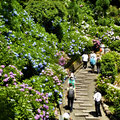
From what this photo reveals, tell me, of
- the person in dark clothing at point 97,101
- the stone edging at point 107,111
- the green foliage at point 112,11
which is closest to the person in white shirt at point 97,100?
the person in dark clothing at point 97,101

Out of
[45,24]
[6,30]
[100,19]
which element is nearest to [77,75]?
[45,24]

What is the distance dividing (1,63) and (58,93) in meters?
2.78

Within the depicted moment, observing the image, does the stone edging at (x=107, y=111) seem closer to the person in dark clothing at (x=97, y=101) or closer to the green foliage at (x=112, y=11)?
the person in dark clothing at (x=97, y=101)

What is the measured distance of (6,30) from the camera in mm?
9938

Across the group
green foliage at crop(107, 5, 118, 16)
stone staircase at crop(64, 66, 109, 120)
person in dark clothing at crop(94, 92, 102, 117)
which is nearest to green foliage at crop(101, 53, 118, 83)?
stone staircase at crop(64, 66, 109, 120)

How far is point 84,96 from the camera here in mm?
11820

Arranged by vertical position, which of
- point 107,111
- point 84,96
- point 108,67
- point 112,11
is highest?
point 112,11

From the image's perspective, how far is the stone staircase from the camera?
9984mm

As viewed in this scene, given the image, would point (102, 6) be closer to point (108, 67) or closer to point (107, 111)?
point (108, 67)

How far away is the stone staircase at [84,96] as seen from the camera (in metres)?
9.98

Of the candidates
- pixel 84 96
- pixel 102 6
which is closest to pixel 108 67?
pixel 84 96

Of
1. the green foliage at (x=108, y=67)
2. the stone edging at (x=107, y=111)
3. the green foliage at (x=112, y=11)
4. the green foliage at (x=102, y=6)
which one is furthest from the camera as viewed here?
the green foliage at (x=112, y=11)

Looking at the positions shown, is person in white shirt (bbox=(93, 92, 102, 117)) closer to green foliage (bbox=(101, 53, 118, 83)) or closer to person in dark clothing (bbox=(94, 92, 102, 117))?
person in dark clothing (bbox=(94, 92, 102, 117))

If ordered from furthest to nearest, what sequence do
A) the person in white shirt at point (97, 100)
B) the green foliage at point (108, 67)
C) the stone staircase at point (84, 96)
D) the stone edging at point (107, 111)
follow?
the green foliage at point (108, 67) → the stone edging at point (107, 111) → the stone staircase at point (84, 96) → the person in white shirt at point (97, 100)
